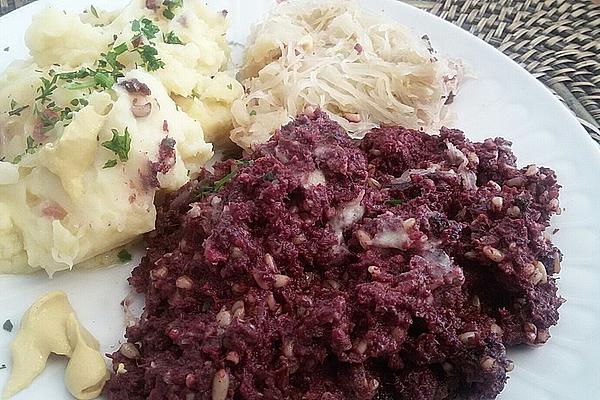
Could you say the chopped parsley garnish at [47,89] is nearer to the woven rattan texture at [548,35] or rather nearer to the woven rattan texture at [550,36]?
the woven rattan texture at [548,35]

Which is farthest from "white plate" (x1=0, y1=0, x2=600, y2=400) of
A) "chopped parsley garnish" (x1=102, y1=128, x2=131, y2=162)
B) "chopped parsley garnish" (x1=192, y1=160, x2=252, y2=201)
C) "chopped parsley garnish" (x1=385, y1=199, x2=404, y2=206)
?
"chopped parsley garnish" (x1=385, y1=199, x2=404, y2=206)

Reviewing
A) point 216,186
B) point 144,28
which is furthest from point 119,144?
point 144,28

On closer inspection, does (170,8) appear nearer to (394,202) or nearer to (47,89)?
(47,89)

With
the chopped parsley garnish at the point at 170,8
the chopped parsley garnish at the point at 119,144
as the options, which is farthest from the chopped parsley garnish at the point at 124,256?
the chopped parsley garnish at the point at 170,8

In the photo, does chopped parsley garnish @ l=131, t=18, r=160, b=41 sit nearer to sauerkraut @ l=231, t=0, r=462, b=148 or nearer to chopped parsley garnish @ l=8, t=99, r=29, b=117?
sauerkraut @ l=231, t=0, r=462, b=148

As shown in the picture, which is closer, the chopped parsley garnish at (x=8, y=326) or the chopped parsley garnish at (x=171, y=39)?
the chopped parsley garnish at (x=8, y=326)

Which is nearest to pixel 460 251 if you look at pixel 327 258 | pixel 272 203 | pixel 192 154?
pixel 327 258
